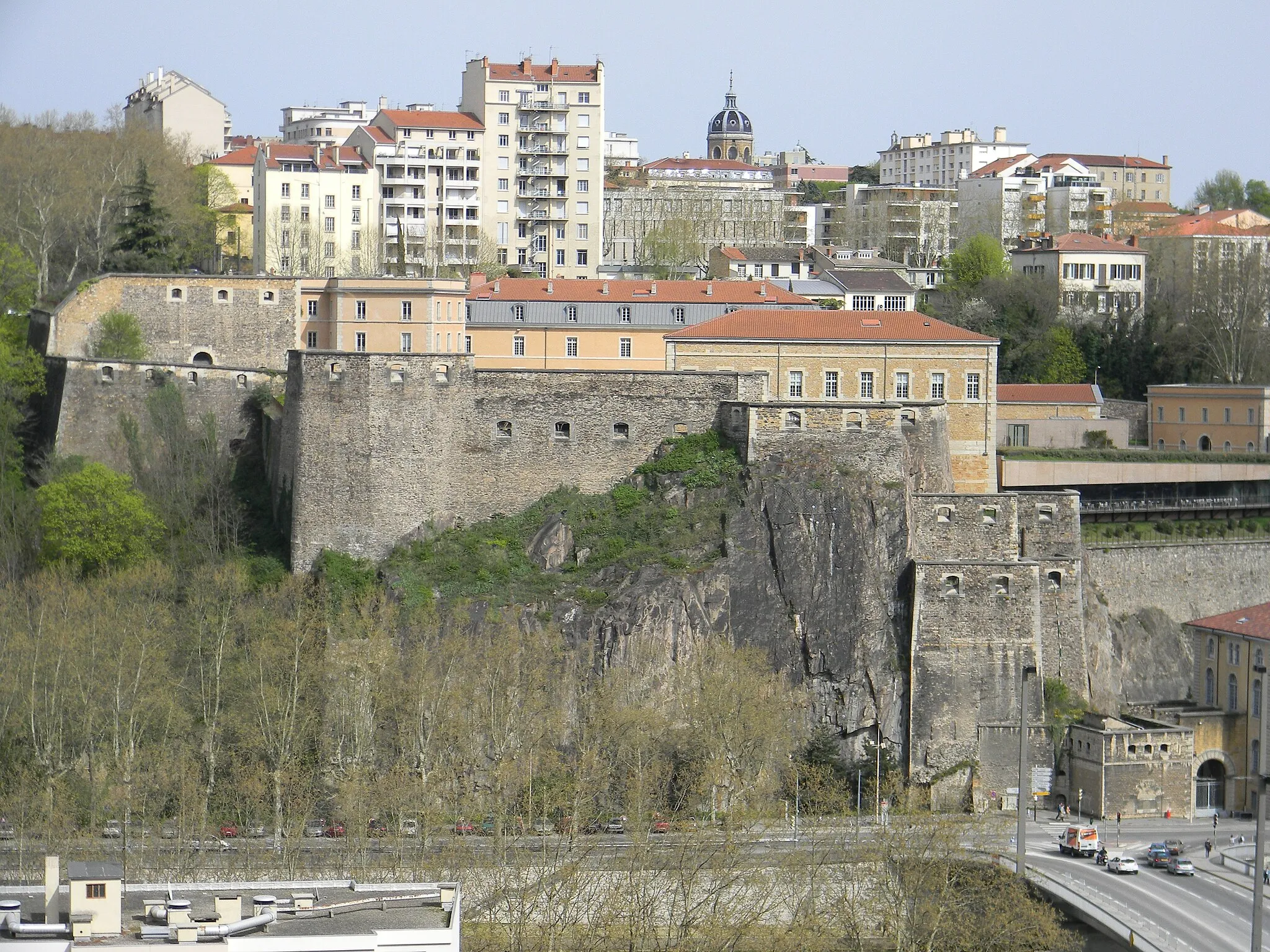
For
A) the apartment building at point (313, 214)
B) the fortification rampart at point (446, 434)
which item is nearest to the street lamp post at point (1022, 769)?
the fortification rampart at point (446, 434)

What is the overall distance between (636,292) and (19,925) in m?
36.3

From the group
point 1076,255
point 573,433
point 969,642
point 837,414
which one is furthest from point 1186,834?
point 1076,255

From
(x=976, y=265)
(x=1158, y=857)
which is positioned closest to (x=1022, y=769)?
(x=1158, y=857)

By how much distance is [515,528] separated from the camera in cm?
5191

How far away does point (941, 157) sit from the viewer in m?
123

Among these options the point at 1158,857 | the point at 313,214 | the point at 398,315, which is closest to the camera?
the point at 1158,857

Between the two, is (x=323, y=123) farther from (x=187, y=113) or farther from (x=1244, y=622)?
(x=1244, y=622)

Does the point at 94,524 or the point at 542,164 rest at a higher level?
the point at 542,164

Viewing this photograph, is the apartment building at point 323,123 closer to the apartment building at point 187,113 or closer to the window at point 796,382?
the apartment building at point 187,113

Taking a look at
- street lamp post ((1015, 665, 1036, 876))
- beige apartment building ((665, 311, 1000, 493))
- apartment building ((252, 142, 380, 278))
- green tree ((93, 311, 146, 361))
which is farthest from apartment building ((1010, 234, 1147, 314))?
green tree ((93, 311, 146, 361))

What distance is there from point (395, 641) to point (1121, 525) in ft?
76.7

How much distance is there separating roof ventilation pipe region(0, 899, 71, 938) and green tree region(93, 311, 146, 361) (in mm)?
31685

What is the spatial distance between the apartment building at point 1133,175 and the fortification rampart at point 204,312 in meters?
66.4

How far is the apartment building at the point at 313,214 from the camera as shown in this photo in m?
77.5
